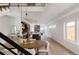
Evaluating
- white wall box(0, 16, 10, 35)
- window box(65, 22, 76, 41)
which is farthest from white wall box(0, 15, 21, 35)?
window box(65, 22, 76, 41)

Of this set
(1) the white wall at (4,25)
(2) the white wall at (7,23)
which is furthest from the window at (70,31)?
(1) the white wall at (4,25)

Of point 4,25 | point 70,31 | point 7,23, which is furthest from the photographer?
point 70,31

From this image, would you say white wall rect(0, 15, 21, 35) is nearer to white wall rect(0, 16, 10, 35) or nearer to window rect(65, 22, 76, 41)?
white wall rect(0, 16, 10, 35)

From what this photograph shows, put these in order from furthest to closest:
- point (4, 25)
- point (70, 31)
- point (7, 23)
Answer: point (70, 31) → point (7, 23) → point (4, 25)

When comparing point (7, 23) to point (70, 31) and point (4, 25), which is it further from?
point (70, 31)

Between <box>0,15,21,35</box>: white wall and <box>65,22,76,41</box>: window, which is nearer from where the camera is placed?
<box>0,15,21,35</box>: white wall

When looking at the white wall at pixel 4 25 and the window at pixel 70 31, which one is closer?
the white wall at pixel 4 25

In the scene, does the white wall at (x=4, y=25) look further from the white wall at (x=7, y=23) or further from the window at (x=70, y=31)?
the window at (x=70, y=31)

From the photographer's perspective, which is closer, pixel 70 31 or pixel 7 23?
pixel 7 23

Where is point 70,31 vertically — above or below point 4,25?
below

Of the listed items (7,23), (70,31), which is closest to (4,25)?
(7,23)

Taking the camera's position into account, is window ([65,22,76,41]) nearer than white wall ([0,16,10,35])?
No
